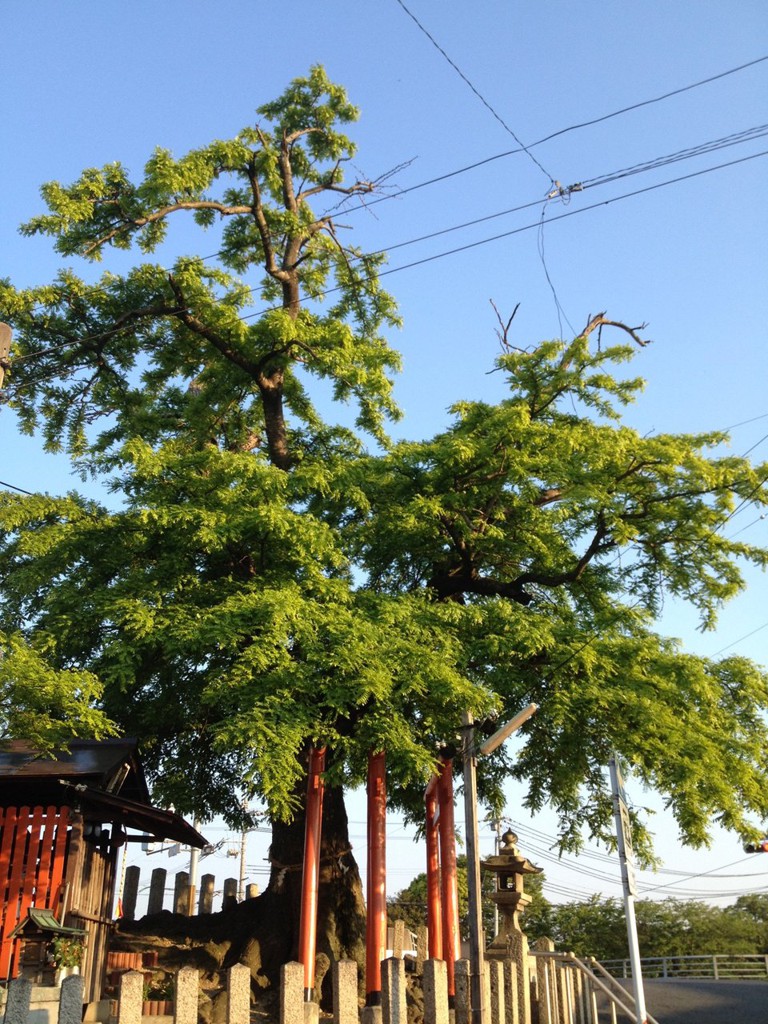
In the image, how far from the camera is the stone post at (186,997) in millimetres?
9086

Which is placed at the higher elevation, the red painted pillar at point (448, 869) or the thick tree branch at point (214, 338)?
the thick tree branch at point (214, 338)

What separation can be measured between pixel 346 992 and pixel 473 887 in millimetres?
3399

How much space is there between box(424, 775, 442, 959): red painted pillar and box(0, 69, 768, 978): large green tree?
5.15 feet

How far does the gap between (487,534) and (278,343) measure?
580 centimetres

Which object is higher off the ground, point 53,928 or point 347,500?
point 347,500

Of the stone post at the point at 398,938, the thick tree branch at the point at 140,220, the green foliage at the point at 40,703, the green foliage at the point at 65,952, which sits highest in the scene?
the thick tree branch at the point at 140,220

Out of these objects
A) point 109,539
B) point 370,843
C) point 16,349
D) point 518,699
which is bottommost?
point 370,843

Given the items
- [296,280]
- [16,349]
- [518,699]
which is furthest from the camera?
[296,280]

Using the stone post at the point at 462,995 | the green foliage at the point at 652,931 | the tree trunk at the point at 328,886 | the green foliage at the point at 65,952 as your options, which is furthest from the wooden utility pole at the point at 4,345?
the green foliage at the point at 652,931

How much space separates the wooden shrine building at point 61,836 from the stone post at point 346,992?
3968 mm

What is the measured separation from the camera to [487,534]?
18719 mm

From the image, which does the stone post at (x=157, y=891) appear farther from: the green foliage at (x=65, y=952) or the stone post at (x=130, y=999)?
the stone post at (x=130, y=999)

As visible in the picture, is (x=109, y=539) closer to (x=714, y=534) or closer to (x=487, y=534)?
(x=487, y=534)

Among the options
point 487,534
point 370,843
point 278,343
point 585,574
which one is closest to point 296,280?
point 278,343
